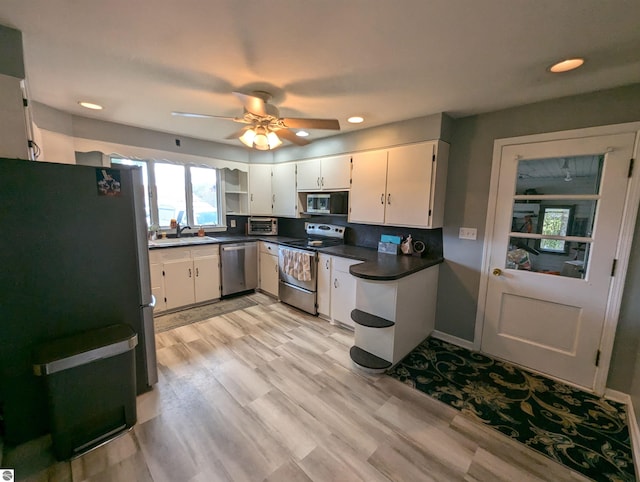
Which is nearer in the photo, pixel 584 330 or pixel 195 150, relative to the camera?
pixel 584 330

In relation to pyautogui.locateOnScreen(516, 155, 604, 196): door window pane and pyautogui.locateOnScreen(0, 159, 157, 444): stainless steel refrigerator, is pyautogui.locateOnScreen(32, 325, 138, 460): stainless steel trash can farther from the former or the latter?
pyautogui.locateOnScreen(516, 155, 604, 196): door window pane

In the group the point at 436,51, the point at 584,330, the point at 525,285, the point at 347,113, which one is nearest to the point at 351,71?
the point at 436,51

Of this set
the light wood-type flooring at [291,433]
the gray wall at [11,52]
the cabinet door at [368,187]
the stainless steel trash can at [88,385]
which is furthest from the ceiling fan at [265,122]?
the light wood-type flooring at [291,433]

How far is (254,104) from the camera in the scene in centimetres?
191

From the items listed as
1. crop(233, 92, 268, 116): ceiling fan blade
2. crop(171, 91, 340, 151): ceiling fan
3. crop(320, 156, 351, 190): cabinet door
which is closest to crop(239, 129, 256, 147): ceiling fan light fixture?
crop(171, 91, 340, 151): ceiling fan

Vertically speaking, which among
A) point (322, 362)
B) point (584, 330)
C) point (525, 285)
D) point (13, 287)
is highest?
point (13, 287)

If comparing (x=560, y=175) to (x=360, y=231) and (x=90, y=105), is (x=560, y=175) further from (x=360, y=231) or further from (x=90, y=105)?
(x=90, y=105)

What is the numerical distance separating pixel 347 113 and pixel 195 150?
2551 mm

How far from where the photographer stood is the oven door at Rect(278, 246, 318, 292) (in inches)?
133

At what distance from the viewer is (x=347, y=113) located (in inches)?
104

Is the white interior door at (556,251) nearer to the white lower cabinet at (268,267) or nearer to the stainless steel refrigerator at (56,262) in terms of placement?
the white lower cabinet at (268,267)

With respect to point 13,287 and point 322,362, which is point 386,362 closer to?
point 322,362

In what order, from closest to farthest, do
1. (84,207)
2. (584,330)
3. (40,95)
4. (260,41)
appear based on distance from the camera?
(260,41) < (84,207) < (584,330) < (40,95)

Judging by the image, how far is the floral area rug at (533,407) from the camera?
1629 mm
